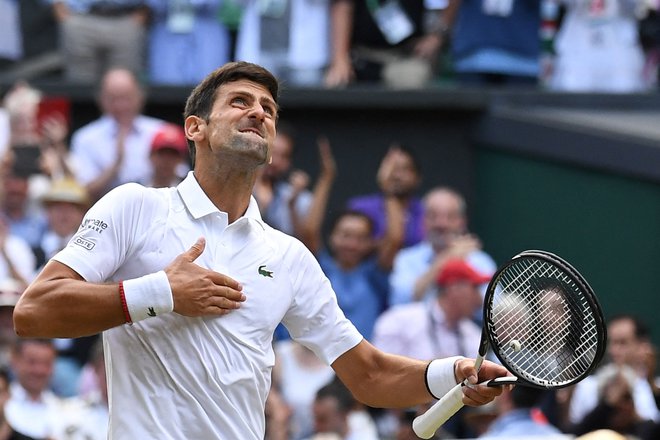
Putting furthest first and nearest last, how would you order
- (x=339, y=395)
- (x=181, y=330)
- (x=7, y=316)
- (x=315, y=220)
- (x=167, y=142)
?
(x=315, y=220)
(x=167, y=142)
(x=7, y=316)
(x=339, y=395)
(x=181, y=330)

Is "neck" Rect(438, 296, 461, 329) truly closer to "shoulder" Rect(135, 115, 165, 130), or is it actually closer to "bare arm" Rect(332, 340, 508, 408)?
"shoulder" Rect(135, 115, 165, 130)

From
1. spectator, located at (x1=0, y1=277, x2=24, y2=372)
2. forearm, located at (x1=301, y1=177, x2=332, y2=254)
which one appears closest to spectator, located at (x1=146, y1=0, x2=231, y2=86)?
forearm, located at (x1=301, y1=177, x2=332, y2=254)

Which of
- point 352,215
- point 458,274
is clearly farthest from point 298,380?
point 352,215

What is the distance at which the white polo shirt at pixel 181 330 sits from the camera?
410cm

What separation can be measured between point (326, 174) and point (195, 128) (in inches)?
186

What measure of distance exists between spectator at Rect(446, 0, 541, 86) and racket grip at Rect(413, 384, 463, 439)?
20.3 ft

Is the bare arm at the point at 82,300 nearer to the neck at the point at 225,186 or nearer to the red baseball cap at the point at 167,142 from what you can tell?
the neck at the point at 225,186

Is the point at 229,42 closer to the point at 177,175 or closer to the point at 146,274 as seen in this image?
the point at 177,175

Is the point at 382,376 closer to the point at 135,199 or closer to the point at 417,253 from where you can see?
the point at 135,199

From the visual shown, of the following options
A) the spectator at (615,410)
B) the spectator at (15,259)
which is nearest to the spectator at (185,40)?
the spectator at (15,259)

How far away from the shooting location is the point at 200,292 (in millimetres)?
3988

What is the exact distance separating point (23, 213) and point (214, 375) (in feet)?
14.8

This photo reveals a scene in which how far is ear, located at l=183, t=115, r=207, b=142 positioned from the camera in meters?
4.35

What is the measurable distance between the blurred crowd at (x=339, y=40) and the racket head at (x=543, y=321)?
5.64 metres
